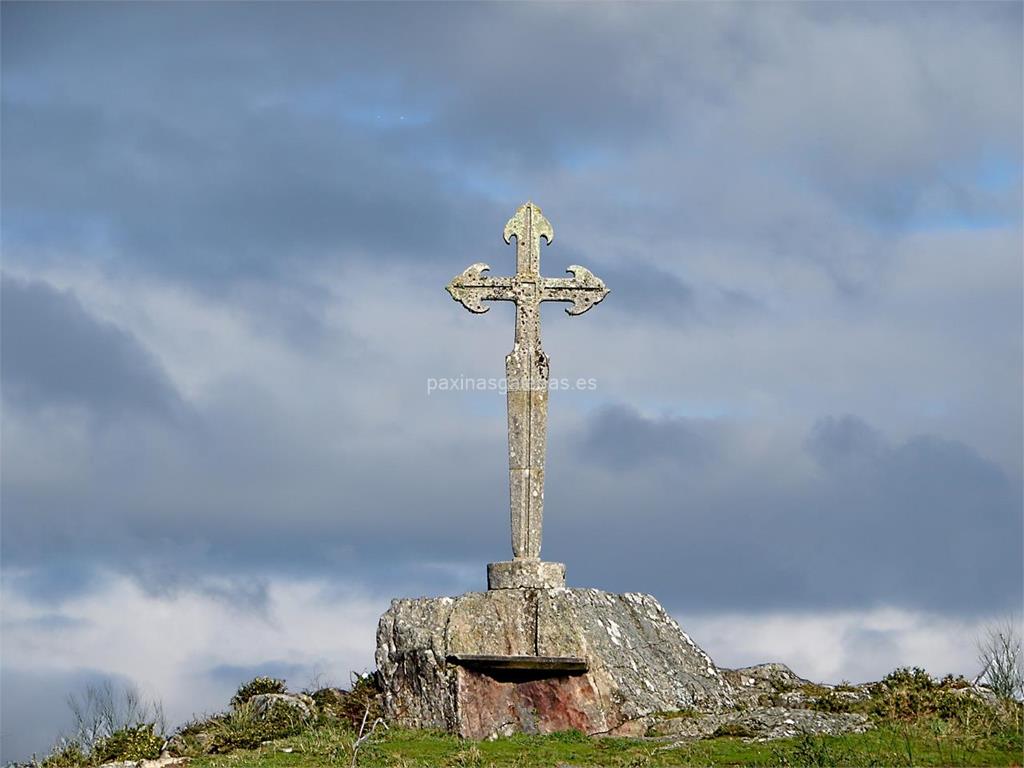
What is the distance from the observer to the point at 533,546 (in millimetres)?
22406

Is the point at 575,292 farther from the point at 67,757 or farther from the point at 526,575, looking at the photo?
the point at 67,757

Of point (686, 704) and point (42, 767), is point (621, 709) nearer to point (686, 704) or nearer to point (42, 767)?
point (686, 704)

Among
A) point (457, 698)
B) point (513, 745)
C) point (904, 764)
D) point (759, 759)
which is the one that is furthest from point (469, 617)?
point (904, 764)

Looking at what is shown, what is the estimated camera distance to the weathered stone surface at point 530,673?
68.6 ft

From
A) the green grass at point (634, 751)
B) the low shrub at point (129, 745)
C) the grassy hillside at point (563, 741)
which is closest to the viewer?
the green grass at point (634, 751)

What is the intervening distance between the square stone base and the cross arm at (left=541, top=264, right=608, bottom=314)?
4.09m

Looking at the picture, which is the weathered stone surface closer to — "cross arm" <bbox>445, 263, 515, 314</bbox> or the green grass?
the green grass

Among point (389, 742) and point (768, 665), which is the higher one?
point (768, 665)

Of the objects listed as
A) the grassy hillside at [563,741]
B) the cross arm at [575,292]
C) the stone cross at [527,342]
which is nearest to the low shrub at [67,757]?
the grassy hillside at [563,741]

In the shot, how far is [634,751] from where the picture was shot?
18.6 m

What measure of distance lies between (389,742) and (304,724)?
217 centimetres

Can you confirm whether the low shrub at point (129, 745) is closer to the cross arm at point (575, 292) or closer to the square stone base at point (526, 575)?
the square stone base at point (526, 575)

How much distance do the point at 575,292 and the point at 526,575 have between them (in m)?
4.58

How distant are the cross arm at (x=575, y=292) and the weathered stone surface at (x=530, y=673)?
4499 mm
